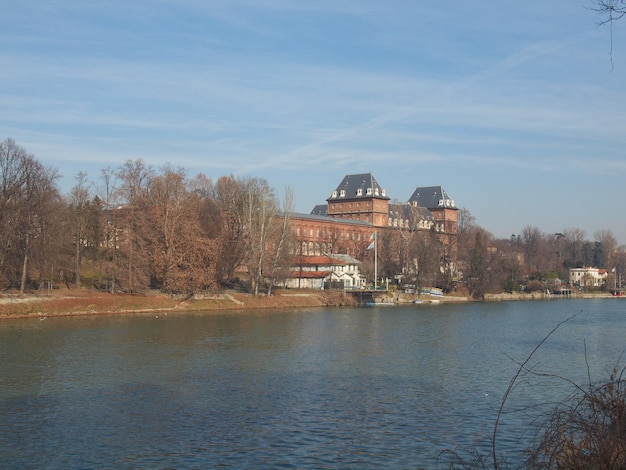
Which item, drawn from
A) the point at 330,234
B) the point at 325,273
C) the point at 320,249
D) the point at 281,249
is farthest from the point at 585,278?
the point at 281,249

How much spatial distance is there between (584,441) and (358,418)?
919 cm

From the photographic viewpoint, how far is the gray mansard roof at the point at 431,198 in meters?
158

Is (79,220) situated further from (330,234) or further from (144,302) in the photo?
(330,234)

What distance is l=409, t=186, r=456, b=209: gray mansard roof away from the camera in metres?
158

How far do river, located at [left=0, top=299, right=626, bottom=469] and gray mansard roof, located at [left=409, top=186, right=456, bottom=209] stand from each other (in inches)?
4587

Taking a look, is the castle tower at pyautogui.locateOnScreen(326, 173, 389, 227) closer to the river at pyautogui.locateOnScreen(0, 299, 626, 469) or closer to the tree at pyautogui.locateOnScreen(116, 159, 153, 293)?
the tree at pyautogui.locateOnScreen(116, 159, 153, 293)

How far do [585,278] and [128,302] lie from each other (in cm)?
11175

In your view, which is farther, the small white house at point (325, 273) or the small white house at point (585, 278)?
the small white house at point (585, 278)

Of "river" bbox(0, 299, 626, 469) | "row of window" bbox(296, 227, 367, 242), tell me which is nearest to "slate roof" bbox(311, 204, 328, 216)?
"row of window" bbox(296, 227, 367, 242)

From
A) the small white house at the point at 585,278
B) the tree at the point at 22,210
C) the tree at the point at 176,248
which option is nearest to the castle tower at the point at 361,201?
the small white house at the point at 585,278

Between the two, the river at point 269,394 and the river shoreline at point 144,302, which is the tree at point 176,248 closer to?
the river shoreline at point 144,302

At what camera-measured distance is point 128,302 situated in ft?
192

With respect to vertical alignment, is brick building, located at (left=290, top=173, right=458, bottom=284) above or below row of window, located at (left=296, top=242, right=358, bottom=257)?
above

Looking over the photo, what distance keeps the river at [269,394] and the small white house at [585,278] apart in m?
105
